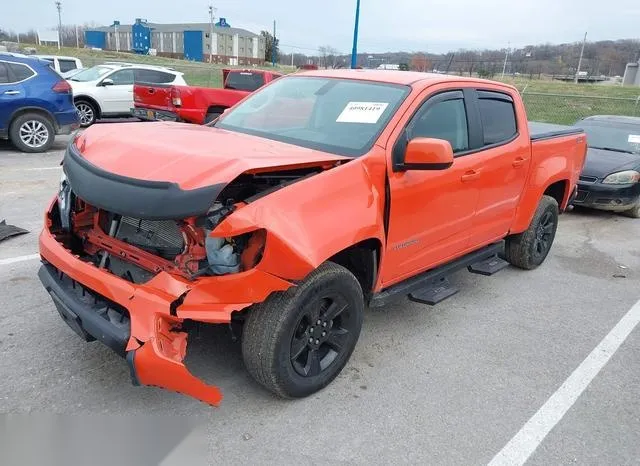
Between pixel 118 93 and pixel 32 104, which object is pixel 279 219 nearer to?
pixel 32 104

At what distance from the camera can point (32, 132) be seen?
33.4 ft

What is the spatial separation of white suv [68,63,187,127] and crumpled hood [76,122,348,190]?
34.7 feet

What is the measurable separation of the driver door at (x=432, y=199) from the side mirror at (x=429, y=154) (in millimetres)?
150

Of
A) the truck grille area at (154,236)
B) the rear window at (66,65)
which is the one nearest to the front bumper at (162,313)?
the truck grille area at (154,236)

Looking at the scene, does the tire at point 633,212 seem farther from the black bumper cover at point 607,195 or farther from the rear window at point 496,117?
the rear window at point 496,117

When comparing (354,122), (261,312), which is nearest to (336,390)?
(261,312)

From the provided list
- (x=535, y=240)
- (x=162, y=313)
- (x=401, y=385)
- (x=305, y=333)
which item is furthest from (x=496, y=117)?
(x=162, y=313)

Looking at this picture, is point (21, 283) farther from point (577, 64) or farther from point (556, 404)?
point (577, 64)

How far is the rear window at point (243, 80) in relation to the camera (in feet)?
45.4

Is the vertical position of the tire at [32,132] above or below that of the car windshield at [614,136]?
below

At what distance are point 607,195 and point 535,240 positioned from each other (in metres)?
3.28

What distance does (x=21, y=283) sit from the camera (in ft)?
14.5

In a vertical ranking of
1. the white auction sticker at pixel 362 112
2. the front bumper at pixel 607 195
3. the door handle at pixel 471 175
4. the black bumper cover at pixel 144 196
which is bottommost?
the front bumper at pixel 607 195

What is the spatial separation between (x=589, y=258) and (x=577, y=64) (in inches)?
1898
